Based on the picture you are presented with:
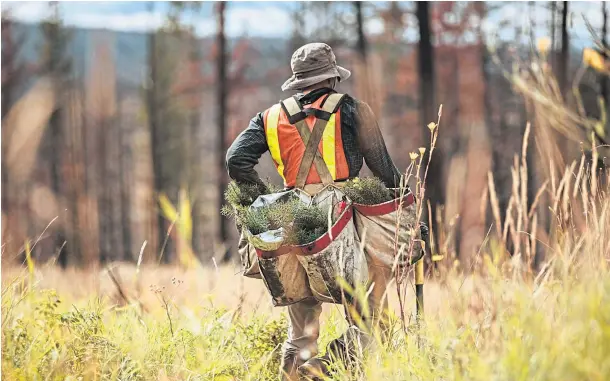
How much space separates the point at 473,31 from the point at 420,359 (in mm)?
8830

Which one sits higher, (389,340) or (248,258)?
(248,258)

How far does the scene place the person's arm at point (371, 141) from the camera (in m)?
3.30

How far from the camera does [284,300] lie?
3.35 metres

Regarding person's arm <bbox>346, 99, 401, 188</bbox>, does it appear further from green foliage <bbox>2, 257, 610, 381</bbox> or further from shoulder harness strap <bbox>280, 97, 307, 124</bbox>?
green foliage <bbox>2, 257, 610, 381</bbox>

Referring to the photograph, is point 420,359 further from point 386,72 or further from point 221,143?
point 386,72

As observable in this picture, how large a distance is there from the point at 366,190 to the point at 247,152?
560mm

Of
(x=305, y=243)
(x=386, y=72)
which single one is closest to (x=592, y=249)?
(x=305, y=243)

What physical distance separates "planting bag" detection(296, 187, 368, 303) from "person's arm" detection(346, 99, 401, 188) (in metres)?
0.21

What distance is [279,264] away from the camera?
10.7 ft

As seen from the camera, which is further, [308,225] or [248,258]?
[248,258]

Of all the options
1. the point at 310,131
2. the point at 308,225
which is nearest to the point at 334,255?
the point at 308,225

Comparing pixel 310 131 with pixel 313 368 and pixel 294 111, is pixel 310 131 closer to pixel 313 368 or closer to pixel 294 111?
pixel 294 111

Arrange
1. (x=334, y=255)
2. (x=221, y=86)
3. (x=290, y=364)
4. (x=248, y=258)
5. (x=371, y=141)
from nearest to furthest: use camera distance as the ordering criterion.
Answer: (x=334, y=255) < (x=371, y=141) < (x=248, y=258) < (x=290, y=364) < (x=221, y=86)

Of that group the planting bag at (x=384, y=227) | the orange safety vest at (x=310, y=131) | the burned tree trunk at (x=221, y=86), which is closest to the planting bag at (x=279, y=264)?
the orange safety vest at (x=310, y=131)
